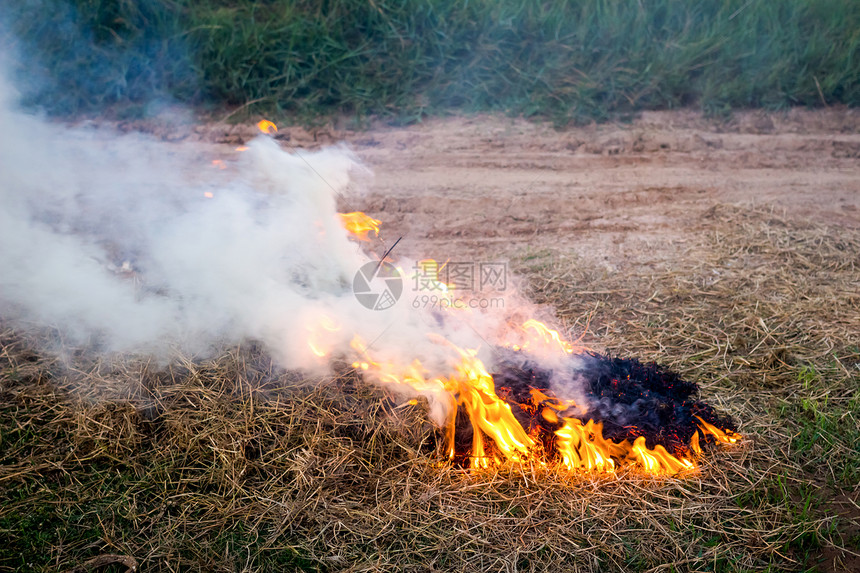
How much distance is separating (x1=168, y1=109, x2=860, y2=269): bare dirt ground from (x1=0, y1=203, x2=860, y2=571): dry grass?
2.23m

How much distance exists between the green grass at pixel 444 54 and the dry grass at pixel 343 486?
4390 millimetres

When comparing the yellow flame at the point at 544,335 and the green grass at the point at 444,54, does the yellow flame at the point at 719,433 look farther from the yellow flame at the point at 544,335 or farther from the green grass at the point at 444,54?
the green grass at the point at 444,54

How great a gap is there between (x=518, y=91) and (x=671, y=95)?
183 cm

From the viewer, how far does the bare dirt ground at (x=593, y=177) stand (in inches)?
228

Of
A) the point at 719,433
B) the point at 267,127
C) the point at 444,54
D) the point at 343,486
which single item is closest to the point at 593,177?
the point at 444,54

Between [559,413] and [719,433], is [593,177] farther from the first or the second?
[559,413]

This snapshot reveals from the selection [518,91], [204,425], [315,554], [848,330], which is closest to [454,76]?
[518,91]

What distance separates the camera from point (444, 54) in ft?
24.7

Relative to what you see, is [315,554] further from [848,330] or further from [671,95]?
[671,95]

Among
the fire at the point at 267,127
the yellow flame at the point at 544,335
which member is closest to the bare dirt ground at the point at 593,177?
the fire at the point at 267,127

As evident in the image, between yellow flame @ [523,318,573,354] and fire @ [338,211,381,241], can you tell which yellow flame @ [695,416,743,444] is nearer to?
yellow flame @ [523,318,573,354]

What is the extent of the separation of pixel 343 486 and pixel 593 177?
4616mm

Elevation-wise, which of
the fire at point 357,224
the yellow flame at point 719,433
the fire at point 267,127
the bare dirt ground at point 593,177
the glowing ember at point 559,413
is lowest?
the bare dirt ground at point 593,177

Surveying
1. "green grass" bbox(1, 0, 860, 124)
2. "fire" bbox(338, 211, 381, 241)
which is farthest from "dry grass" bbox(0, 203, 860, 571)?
"green grass" bbox(1, 0, 860, 124)
